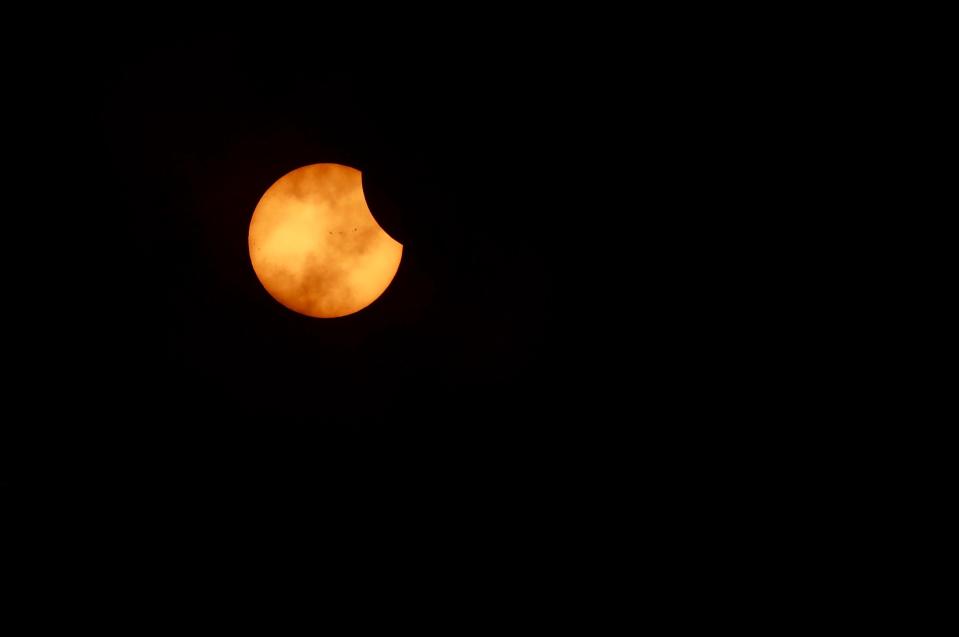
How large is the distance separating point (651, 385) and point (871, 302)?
771mm

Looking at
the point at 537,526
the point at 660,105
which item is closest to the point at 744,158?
the point at 660,105

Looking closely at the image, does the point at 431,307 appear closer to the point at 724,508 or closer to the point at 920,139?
the point at 724,508

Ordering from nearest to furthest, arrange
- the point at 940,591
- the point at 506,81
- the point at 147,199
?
the point at 506,81 → the point at 147,199 → the point at 940,591

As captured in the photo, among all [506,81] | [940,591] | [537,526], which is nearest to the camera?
[506,81]

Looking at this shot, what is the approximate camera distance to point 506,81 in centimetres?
180

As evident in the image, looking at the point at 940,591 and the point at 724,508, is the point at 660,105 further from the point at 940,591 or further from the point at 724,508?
the point at 940,591

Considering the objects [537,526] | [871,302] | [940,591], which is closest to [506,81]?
[871,302]

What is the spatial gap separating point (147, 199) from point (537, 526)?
1812 millimetres

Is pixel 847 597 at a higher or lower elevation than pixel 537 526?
lower

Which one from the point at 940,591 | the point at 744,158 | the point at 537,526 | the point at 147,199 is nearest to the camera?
the point at 744,158

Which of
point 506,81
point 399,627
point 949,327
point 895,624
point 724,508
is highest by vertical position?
point 506,81

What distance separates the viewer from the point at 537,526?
94.3 inches

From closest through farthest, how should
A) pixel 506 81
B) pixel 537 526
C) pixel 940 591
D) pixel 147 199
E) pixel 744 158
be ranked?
pixel 506 81 < pixel 744 158 < pixel 147 199 < pixel 940 591 < pixel 537 526

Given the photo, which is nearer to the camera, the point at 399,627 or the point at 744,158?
the point at 744,158
